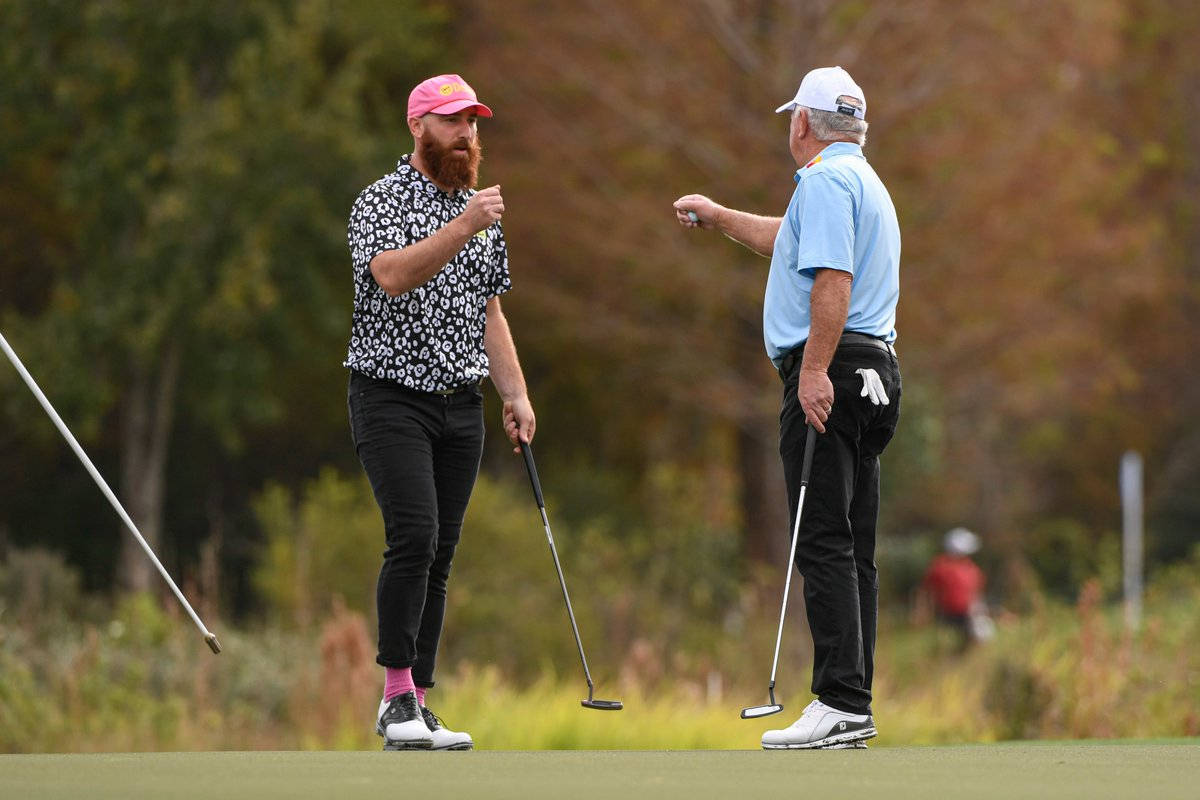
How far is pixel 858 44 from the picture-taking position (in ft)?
62.1

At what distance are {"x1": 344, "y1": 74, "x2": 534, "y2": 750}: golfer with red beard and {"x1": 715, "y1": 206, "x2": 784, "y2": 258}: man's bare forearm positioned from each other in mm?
753

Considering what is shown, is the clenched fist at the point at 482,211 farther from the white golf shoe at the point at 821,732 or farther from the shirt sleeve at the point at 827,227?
the white golf shoe at the point at 821,732

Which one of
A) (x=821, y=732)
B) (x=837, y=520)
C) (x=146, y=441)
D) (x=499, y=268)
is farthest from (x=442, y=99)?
(x=146, y=441)

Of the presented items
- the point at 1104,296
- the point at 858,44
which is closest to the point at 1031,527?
the point at 1104,296

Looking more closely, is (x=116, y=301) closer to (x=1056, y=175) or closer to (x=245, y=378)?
(x=245, y=378)

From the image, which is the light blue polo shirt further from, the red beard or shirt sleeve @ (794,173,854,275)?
the red beard

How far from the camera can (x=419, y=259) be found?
591 centimetres

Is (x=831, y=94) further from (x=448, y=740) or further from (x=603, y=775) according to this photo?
(x=603, y=775)

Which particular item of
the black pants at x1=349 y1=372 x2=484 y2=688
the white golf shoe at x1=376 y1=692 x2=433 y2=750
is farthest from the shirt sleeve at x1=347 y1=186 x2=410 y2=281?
the white golf shoe at x1=376 y1=692 x2=433 y2=750

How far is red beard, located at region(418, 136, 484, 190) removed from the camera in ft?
20.7

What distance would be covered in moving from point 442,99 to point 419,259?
624 mm

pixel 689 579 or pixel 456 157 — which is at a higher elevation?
pixel 456 157

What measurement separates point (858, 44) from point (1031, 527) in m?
13.6

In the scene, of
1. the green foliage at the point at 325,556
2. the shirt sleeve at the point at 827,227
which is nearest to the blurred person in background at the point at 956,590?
the green foliage at the point at 325,556
